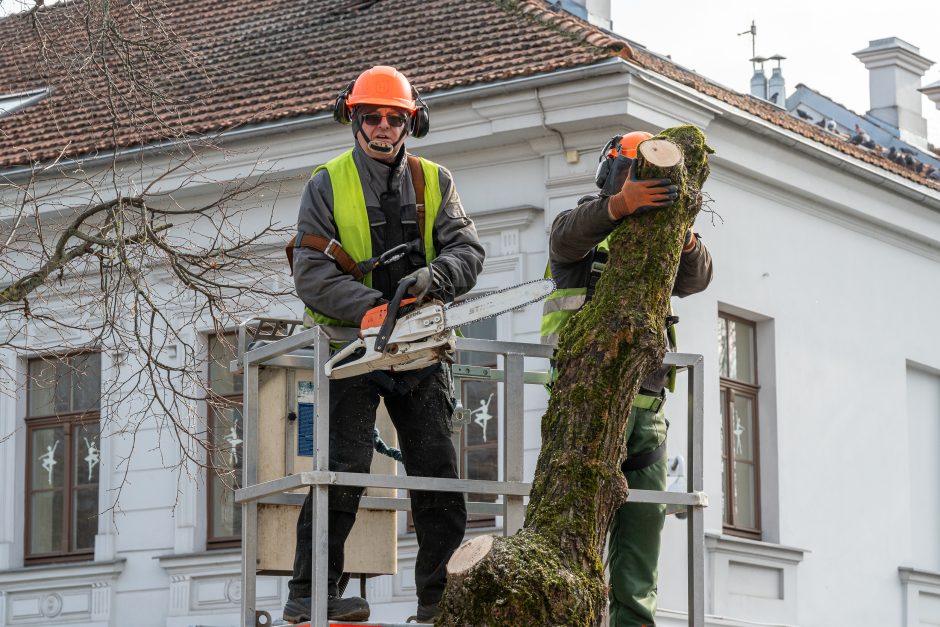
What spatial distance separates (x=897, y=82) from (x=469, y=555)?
18.9m

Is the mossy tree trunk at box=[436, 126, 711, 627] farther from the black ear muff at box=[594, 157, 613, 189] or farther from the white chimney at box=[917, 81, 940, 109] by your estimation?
the white chimney at box=[917, 81, 940, 109]

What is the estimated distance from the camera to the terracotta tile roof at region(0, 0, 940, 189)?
16.2 metres

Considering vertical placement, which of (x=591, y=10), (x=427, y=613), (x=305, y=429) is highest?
(x=591, y=10)

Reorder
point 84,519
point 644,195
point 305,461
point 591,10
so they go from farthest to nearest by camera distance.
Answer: point 591,10, point 84,519, point 305,461, point 644,195

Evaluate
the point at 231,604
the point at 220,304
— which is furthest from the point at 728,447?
the point at 220,304

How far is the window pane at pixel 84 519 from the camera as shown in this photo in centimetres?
1848

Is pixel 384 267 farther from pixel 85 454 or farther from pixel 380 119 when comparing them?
pixel 85 454

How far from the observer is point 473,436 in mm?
16625

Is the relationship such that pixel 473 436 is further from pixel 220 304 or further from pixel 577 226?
pixel 577 226

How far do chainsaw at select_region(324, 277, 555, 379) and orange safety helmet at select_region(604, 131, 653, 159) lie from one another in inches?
29.6

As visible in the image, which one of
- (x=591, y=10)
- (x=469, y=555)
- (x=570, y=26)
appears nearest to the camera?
(x=469, y=555)

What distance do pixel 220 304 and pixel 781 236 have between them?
22.9 ft

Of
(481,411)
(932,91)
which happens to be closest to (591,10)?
(481,411)

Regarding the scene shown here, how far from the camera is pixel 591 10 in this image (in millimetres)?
19438
